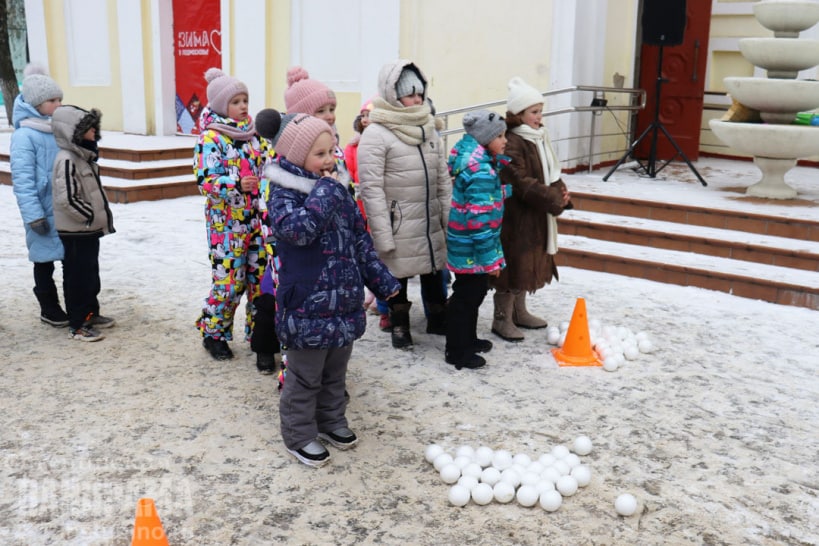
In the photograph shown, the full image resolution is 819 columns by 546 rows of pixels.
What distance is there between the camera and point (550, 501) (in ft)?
9.88

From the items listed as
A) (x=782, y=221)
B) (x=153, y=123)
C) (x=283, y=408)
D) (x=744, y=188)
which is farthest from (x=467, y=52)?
(x=283, y=408)

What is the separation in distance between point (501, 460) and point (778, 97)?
5.86 m

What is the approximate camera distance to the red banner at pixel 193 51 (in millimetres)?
12656

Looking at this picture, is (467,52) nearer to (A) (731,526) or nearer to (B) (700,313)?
(B) (700,313)

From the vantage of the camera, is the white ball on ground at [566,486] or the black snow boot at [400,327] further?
the black snow boot at [400,327]

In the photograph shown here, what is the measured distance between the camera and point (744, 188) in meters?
8.34

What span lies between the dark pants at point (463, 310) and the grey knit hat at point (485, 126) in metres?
0.78

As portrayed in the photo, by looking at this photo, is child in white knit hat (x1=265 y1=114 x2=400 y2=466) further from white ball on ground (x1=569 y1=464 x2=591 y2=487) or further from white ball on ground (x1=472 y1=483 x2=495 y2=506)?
white ball on ground (x1=569 y1=464 x2=591 y2=487)

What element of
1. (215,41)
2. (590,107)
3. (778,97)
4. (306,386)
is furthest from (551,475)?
(215,41)

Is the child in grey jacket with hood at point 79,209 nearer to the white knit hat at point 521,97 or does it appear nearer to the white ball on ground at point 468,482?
the white knit hat at point 521,97

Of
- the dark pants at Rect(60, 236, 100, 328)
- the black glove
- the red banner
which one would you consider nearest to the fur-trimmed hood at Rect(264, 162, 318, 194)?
the dark pants at Rect(60, 236, 100, 328)

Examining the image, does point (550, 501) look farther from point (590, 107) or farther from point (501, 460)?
point (590, 107)

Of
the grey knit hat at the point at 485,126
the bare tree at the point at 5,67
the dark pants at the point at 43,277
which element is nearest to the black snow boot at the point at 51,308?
the dark pants at the point at 43,277

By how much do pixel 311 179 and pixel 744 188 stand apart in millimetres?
6489
